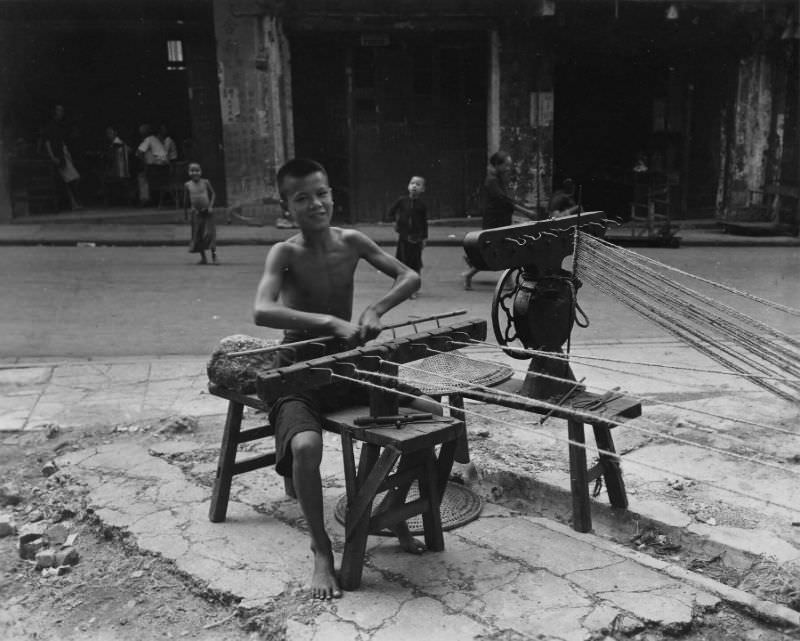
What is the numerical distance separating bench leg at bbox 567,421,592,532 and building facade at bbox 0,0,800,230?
42.9 feet

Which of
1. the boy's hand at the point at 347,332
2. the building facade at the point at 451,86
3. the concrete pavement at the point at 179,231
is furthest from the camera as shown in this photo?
the building facade at the point at 451,86

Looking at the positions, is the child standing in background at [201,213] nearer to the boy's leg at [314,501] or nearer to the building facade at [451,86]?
the building facade at [451,86]

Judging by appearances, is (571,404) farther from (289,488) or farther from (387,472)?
(289,488)

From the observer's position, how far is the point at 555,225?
4562 mm

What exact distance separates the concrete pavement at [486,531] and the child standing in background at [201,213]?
6.51 metres

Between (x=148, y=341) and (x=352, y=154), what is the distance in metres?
9.16

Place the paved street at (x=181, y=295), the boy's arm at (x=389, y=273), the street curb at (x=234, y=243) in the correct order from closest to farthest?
1. the boy's arm at (x=389, y=273)
2. the paved street at (x=181, y=295)
3. the street curb at (x=234, y=243)

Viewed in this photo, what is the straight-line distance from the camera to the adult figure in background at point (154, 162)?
716 inches

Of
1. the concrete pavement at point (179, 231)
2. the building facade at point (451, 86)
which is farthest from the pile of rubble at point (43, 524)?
the building facade at point (451, 86)

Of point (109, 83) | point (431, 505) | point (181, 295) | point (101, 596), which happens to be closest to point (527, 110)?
point (181, 295)

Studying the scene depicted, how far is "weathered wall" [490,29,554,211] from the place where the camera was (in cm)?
1686

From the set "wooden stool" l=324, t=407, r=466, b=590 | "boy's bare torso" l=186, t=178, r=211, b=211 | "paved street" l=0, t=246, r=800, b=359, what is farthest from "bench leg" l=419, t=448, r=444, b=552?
"boy's bare torso" l=186, t=178, r=211, b=211

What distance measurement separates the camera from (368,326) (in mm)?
3982

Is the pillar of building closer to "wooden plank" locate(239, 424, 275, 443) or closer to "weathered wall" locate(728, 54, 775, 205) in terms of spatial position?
"wooden plank" locate(239, 424, 275, 443)
